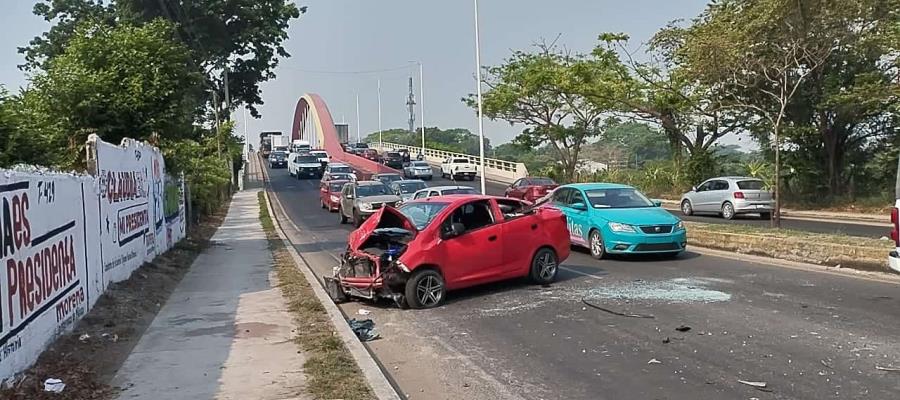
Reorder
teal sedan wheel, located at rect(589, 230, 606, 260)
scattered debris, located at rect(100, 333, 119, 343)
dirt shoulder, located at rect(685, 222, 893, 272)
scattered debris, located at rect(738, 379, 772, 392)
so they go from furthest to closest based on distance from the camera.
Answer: teal sedan wheel, located at rect(589, 230, 606, 260), dirt shoulder, located at rect(685, 222, 893, 272), scattered debris, located at rect(100, 333, 119, 343), scattered debris, located at rect(738, 379, 772, 392)

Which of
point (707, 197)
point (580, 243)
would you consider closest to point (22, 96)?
point (580, 243)

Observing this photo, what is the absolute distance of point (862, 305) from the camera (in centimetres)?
1059

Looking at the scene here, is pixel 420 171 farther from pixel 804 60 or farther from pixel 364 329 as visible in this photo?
pixel 364 329

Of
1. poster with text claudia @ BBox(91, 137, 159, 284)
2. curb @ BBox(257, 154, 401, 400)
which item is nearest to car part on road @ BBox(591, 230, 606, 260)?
curb @ BBox(257, 154, 401, 400)

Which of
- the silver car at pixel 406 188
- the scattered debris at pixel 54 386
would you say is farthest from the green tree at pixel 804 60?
the scattered debris at pixel 54 386

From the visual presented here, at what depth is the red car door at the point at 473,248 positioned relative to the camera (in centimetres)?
1239

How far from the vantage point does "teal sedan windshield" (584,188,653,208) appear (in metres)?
17.1

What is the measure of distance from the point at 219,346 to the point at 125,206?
5.75 m

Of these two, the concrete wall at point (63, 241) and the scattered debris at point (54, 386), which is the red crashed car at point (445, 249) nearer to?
the concrete wall at point (63, 241)

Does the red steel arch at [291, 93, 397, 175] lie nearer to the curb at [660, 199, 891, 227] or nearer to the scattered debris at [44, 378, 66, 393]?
the curb at [660, 199, 891, 227]

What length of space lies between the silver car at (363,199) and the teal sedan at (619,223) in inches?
423

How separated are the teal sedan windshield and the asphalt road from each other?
2.65 metres

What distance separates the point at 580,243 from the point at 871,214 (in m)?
16.5

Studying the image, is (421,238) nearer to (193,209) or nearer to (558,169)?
(193,209)
